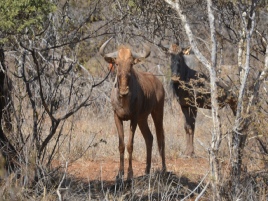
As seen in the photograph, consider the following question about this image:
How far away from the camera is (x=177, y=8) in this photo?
642 cm

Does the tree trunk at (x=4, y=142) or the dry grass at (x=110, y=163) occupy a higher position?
the tree trunk at (x=4, y=142)

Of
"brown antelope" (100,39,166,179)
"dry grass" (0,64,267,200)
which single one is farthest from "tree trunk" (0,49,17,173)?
"brown antelope" (100,39,166,179)

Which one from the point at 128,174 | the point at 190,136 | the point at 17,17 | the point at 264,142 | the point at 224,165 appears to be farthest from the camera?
Answer: the point at 190,136

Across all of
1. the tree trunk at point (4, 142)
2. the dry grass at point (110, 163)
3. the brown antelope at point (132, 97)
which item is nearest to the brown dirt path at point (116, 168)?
the dry grass at point (110, 163)

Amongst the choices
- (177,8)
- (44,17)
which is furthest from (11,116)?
(177,8)

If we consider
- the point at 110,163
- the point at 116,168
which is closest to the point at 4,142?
the point at 116,168

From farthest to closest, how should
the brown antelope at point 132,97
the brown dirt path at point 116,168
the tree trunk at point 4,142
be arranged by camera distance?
the brown dirt path at point 116,168 → the brown antelope at point 132,97 → the tree trunk at point 4,142

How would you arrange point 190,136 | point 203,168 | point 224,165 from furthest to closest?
point 190,136
point 203,168
point 224,165

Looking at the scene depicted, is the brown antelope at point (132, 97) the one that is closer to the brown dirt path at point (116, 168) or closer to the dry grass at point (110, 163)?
the brown dirt path at point (116, 168)

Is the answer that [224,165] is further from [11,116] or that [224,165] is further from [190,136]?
[190,136]

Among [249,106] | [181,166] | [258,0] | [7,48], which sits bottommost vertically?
[181,166]

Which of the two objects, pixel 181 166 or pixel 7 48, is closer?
pixel 7 48

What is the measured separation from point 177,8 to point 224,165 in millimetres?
1880

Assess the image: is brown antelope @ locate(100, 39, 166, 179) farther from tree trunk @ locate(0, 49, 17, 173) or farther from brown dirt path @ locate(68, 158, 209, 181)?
tree trunk @ locate(0, 49, 17, 173)
